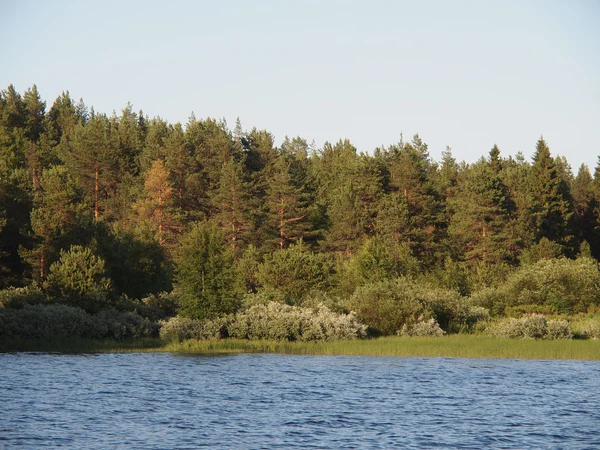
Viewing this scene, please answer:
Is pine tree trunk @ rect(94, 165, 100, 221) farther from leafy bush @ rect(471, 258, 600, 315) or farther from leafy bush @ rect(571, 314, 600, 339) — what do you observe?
leafy bush @ rect(571, 314, 600, 339)

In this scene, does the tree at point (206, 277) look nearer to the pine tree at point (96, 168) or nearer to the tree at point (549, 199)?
the pine tree at point (96, 168)

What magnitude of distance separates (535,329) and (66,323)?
31.5 m

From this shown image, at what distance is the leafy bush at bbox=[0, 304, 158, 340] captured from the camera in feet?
163

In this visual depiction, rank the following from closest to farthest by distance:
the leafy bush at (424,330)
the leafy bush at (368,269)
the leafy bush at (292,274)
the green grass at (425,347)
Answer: the green grass at (425,347) → the leafy bush at (424,330) → the leafy bush at (368,269) → the leafy bush at (292,274)

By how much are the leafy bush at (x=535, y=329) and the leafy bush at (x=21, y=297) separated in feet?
106

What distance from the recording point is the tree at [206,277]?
176 feet

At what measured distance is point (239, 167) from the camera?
3794 inches

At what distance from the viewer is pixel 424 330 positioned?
176 feet

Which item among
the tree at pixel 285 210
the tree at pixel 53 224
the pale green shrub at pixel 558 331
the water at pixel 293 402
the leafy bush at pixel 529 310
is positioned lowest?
the water at pixel 293 402

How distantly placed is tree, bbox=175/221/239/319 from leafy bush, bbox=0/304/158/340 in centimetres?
Answer: 366

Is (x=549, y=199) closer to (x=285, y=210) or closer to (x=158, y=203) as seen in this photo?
(x=285, y=210)

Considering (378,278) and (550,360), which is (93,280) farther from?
(550,360)

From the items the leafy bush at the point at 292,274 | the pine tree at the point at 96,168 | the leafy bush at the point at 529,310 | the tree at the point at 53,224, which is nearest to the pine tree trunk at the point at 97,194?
the pine tree at the point at 96,168

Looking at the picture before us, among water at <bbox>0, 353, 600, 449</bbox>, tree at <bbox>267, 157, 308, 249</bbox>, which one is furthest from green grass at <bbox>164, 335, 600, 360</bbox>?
tree at <bbox>267, 157, 308, 249</bbox>
